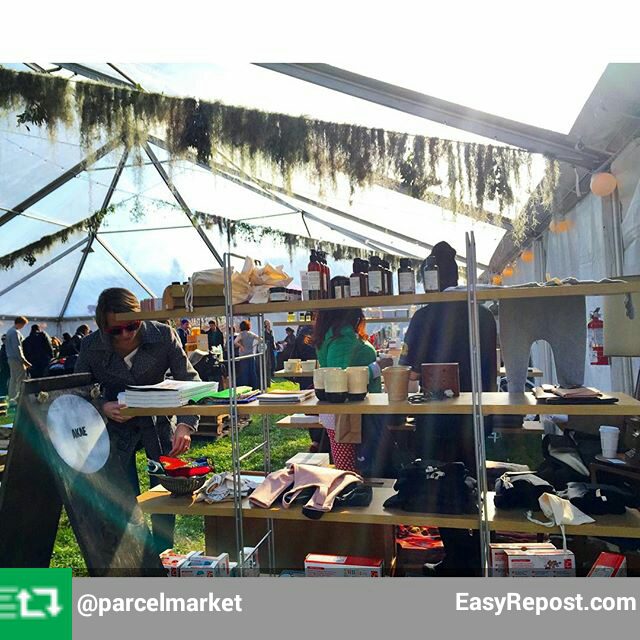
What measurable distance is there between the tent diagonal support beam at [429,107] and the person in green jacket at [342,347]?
5.30 feet

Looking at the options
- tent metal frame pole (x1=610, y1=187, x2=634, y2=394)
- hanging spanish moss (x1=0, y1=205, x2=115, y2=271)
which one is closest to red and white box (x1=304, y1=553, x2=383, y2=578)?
tent metal frame pole (x1=610, y1=187, x2=634, y2=394)

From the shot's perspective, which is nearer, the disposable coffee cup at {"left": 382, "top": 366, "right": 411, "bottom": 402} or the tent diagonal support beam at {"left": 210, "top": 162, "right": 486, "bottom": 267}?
the disposable coffee cup at {"left": 382, "top": 366, "right": 411, "bottom": 402}

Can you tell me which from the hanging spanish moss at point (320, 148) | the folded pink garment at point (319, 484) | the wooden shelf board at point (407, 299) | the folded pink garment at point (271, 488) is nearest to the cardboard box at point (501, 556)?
the folded pink garment at point (319, 484)

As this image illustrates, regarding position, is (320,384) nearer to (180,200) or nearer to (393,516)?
(393,516)

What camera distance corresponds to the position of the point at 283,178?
14.3 feet

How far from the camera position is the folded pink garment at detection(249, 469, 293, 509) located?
94.7 inches

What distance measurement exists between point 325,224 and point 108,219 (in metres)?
4.02

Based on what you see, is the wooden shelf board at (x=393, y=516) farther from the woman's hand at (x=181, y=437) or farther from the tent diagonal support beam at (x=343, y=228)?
the tent diagonal support beam at (x=343, y=228)

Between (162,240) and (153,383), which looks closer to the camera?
(153,383)

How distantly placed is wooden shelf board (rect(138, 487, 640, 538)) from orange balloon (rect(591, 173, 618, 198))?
2.54 metres

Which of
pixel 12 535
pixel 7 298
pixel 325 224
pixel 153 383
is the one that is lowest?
pixel 12 535

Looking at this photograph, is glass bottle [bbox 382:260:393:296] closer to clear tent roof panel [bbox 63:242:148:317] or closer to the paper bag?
the paper bag

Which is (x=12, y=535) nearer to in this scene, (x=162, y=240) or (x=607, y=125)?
(x=607, y=125)

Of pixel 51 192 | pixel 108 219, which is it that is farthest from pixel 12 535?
pixel 108 219
